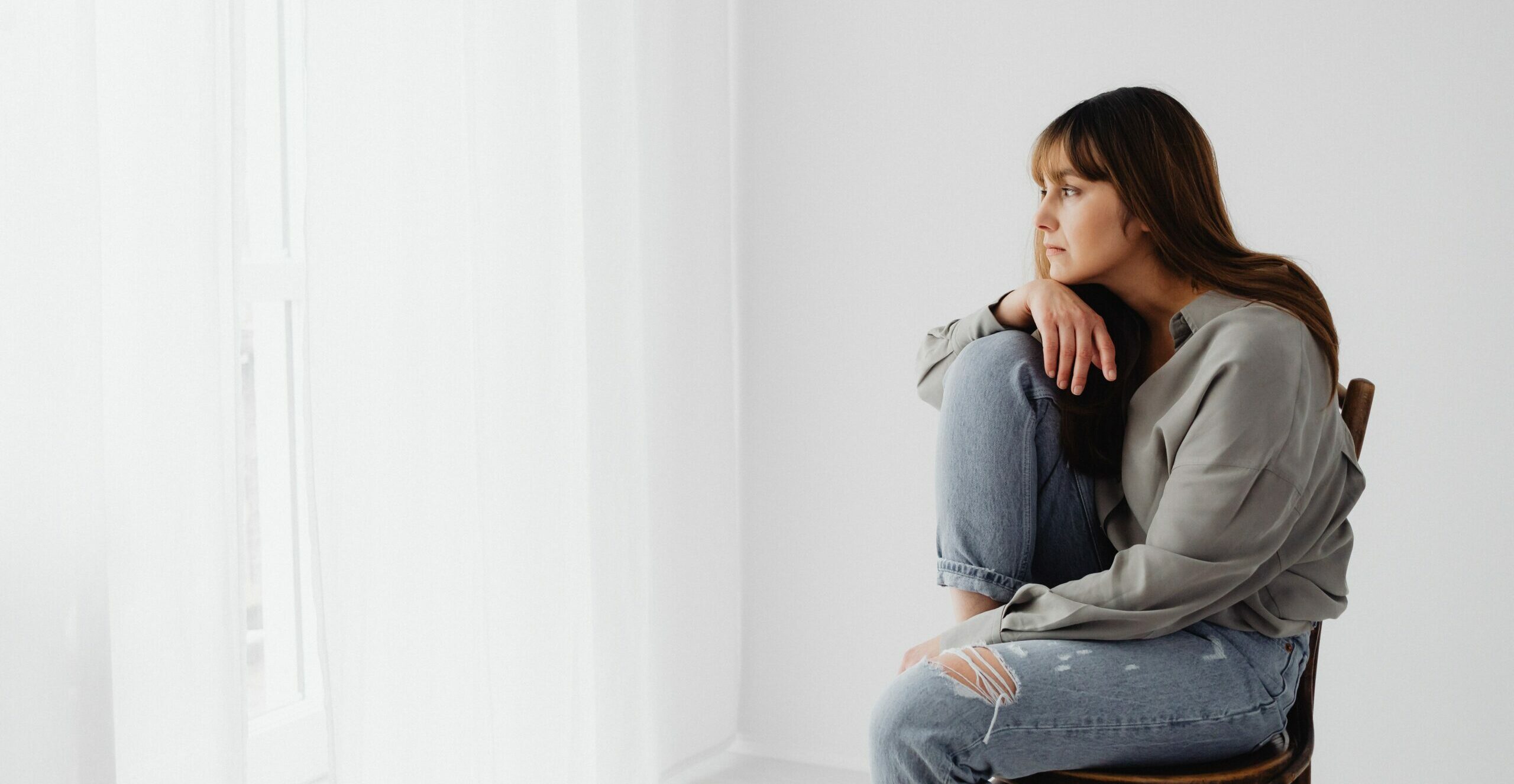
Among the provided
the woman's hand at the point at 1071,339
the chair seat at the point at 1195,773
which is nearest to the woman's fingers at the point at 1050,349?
the woman's hand at the point at 1071,339

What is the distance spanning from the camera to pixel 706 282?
7.30 feet

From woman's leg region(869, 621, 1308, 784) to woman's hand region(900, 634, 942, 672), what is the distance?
112 mm

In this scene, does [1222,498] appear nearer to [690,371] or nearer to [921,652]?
[921,652]

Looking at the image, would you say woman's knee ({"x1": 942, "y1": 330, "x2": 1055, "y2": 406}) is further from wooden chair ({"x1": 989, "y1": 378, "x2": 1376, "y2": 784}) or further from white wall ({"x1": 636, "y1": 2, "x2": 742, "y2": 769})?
white wall ({"x1": 636, "y1": 2, "x2": 742, "y2": 769})

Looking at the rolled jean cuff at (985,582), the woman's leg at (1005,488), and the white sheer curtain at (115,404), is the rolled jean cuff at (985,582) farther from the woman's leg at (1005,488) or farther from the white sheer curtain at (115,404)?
the white sheer curtain at (115,404)

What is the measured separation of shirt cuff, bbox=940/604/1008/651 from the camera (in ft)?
3.34

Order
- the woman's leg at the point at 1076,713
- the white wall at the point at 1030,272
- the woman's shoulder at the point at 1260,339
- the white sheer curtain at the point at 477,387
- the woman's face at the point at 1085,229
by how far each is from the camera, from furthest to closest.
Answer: the white wall at the point at 1030,272 < the white sheer curtain at the point at 477,387 < the woman's face at the point at 1085,229 < the woman's shoulder at the point at 1260,339 < the woman's leg at the point at 1076,713

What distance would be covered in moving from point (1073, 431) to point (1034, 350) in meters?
0.10

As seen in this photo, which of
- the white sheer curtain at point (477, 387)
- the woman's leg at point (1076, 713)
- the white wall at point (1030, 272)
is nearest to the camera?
the woman's leg at point (1076, 713)

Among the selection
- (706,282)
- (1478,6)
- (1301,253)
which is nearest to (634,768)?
(706,282)

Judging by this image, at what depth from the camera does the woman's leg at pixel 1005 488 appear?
3.48ft

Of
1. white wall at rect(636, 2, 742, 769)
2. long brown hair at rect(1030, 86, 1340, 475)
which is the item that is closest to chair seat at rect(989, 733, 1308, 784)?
long brown hair at rect(1030, 86, 1340, 475)

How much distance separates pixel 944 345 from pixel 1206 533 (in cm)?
41

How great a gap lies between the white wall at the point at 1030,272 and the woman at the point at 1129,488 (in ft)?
1.73
